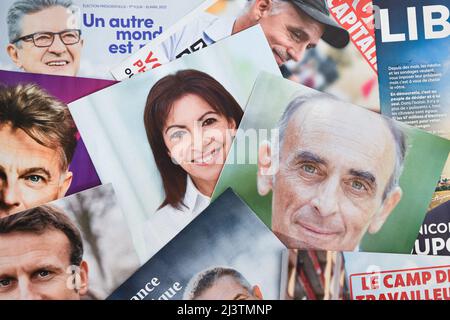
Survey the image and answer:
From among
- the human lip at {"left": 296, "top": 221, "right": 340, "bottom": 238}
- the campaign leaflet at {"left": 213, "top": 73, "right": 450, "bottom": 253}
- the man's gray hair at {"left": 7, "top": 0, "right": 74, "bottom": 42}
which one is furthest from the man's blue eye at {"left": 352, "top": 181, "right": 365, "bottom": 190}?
the man's gray hair at {"left": 7, "top": 0, "right": 74, "bottom": 42}

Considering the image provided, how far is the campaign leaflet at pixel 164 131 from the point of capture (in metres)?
1.31

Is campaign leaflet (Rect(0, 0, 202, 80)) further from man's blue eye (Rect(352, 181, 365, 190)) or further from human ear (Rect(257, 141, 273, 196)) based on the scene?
man's blue eye (Rect(352, 181, 365, 190))

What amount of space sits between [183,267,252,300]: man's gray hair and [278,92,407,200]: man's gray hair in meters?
0.31

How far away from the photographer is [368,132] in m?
1.31

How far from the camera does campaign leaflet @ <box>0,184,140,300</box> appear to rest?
1.26 m

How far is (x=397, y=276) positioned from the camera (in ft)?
4.23

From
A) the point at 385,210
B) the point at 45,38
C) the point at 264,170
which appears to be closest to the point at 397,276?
the point at 385,210

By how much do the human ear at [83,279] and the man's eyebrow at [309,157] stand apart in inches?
21.0

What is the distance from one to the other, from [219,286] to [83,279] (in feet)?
1.00

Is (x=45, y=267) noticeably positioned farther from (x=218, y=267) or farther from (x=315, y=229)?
(x=315, y=229)

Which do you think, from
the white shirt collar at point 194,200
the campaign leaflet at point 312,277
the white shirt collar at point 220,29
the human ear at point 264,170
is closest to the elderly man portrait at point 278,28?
the white shirt collar at point 220,29

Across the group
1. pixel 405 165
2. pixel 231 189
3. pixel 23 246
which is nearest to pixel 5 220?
pixel 23 246

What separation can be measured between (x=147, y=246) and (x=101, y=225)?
0.11m
